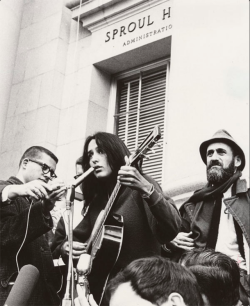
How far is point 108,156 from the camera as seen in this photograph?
4863mm

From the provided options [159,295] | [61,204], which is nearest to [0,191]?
[159,295]

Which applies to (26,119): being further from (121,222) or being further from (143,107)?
(121,222)

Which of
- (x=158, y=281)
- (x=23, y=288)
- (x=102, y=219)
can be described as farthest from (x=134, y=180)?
(x=158, y=281)

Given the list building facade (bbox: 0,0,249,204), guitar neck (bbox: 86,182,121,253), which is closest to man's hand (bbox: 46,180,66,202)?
guitar neck (bbox: 86,182,121,253)

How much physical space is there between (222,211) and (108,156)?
3.17 feet

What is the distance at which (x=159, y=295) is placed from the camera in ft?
9.07

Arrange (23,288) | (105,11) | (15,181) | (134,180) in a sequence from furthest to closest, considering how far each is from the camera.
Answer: (105,11)
(15,181)
(134,180)
(23,288)

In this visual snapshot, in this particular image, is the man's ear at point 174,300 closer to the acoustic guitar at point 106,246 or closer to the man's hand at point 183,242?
the acoustic guitar at point 106,246

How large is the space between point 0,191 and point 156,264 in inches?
84.0

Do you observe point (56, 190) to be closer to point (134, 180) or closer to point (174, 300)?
point (134, 180)

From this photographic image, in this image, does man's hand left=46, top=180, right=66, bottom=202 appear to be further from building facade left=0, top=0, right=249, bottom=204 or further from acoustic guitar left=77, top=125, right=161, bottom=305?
building facade left=0, top=0, right=249, bottom=204

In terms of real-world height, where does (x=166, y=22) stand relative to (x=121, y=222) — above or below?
above

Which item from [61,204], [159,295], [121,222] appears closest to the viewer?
[159,295]

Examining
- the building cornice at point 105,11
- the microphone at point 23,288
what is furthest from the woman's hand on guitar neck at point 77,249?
the building cornice at point 105,11
